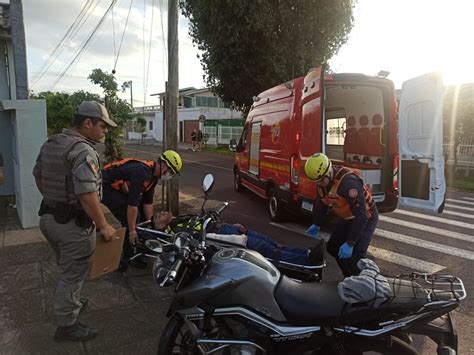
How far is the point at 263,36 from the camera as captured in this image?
1514 centimetres

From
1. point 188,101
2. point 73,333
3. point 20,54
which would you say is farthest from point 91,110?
point 188,101

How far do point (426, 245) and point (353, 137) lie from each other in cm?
262

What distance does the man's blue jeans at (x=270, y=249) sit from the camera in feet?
12.1

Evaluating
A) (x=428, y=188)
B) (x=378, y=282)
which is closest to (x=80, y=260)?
(x=378, y=282)

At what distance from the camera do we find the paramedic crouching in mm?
3654

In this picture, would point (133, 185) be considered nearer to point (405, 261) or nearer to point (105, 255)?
point (105, 255)

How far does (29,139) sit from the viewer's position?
19.8 ft

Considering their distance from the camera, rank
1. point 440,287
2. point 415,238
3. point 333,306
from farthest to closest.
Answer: point 415,238 → point 440,287 → point 333,306

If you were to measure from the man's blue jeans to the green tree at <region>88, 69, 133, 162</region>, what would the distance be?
7.46 m

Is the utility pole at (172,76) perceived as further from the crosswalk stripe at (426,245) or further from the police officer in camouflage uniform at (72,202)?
the crosswalk stripe at (426,245)

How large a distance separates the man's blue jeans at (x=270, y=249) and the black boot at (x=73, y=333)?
57.3 inches

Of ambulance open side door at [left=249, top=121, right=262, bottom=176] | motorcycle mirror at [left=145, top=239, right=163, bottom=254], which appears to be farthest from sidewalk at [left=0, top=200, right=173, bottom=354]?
ambulance open side door at [left=249, top=121, right=262, bottom=176]

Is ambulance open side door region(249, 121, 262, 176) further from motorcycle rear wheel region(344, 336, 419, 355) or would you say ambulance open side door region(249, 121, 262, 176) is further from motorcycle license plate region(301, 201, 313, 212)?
motorcycle rear wheel region(344, 336, 419, 355)

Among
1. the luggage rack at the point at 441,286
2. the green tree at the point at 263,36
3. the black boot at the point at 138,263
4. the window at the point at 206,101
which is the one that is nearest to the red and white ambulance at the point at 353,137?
the black boot at the point at 138,263
